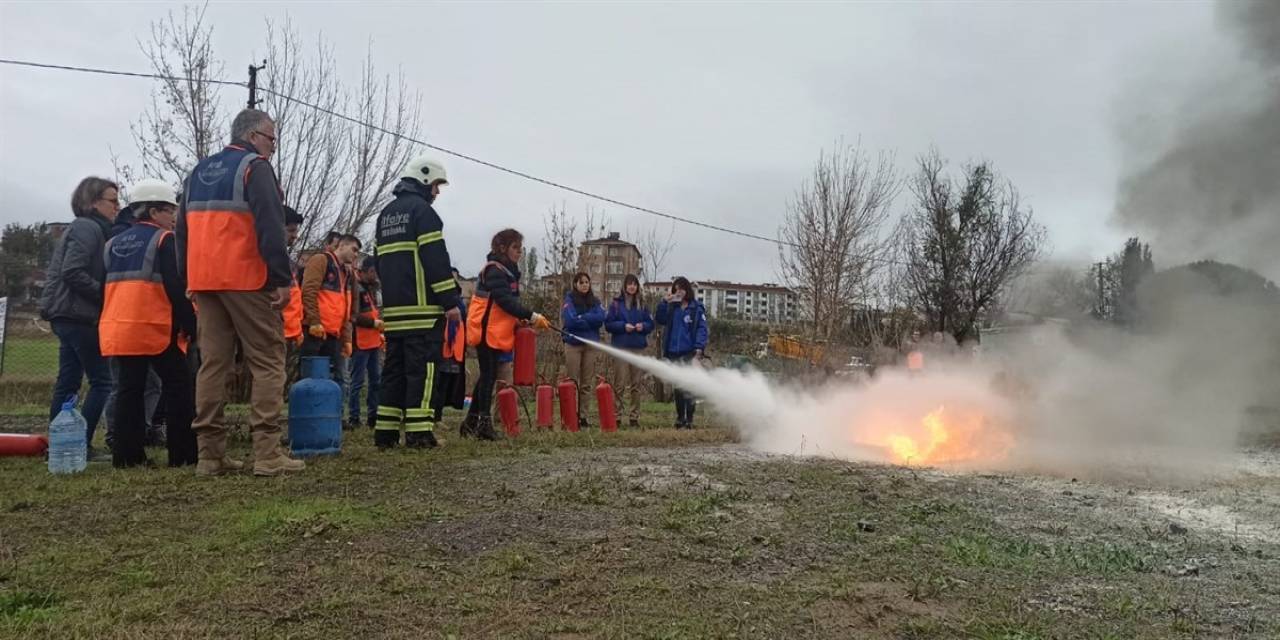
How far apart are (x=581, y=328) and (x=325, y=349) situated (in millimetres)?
2964

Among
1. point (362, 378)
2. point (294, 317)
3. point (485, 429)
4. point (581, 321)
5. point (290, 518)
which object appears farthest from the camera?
point (581, 321)

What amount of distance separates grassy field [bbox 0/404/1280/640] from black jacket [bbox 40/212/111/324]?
1295 millimetres

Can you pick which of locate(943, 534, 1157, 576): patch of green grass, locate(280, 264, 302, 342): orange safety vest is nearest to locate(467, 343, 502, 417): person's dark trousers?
locate(280, 264, 302, 342): orange safety vest

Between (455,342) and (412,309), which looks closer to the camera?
(412,309)

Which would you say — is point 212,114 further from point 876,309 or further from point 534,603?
point 876,309

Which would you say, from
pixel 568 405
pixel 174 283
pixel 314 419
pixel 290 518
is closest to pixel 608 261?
pixel 568 405

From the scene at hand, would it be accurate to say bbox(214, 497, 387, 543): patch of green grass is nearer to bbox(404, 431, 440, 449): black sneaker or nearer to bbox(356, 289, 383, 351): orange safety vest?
bbox(404, 431, 440, 449): black sneaker

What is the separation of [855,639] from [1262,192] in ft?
46.9

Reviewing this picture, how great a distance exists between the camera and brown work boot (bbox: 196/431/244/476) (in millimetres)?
5266

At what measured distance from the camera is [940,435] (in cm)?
837

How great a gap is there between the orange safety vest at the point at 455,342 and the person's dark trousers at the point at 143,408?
2.25 meters

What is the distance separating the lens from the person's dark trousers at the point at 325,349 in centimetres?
791

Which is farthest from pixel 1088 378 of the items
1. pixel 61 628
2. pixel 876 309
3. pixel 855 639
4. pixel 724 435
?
pixel 876 309

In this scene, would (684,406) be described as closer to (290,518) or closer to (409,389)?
(409,389)
